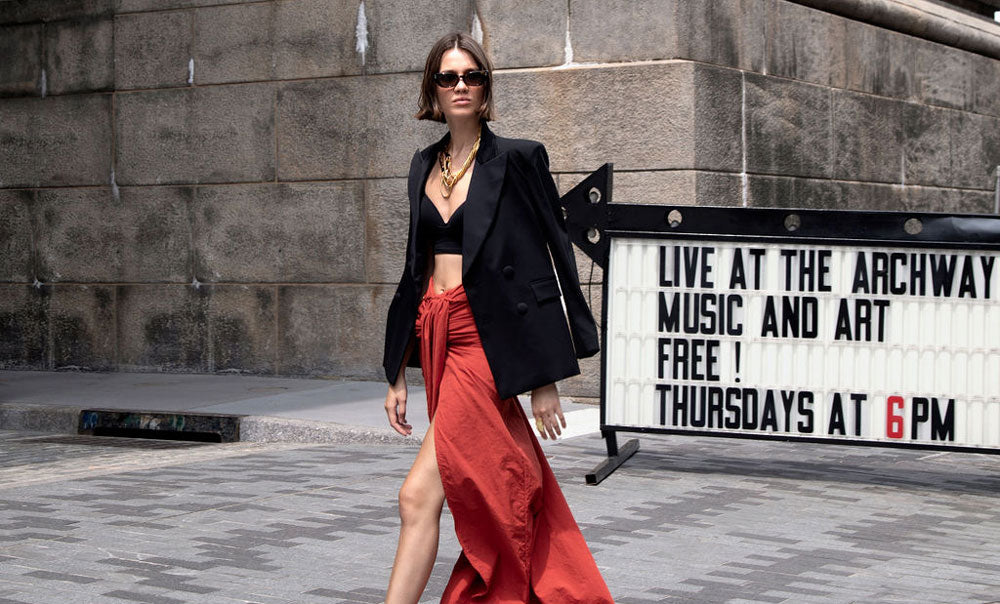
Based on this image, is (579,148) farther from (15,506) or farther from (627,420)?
(15,506)

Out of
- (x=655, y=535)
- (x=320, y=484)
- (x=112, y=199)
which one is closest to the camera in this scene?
(x=655, y=535)

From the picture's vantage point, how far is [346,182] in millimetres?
10719

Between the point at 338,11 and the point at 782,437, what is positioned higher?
the point at 338,11

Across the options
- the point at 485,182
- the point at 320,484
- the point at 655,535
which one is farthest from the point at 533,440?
the point at 320,484

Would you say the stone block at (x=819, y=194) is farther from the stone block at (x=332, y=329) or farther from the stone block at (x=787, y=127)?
the stone block at (x=332, y=329)

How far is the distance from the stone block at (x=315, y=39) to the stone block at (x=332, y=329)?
A: 1576 millimetres

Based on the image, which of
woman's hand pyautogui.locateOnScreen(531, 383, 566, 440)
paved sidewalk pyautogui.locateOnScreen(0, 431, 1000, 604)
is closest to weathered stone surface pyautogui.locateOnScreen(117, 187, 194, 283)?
paved sidewalk pyautogui.locateOnScreen(0, 431, 1000, 604)

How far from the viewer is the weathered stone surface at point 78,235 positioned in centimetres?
1158

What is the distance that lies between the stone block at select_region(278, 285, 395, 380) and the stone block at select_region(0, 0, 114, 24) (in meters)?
2.72

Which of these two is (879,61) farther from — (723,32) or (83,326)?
(83,326)

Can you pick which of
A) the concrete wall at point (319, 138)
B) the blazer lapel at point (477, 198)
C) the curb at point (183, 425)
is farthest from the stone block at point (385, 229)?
the blazer lapel at point (477, 198)

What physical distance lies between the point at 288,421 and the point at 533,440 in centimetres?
502

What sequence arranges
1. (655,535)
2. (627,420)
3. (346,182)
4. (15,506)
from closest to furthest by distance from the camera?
(655,535), (15,506), (627,420), (346,182)

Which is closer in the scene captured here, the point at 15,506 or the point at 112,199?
the point at 15,506
